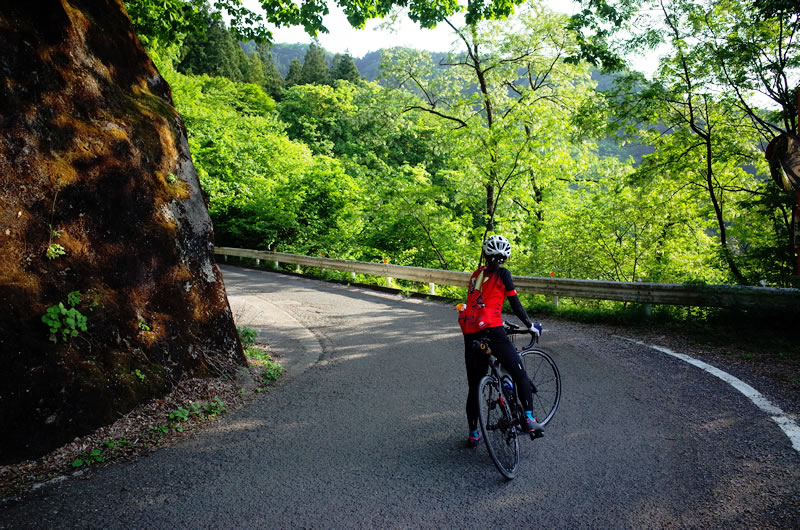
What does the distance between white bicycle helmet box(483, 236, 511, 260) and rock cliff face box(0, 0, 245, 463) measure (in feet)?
11.3

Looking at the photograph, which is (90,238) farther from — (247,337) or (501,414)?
(501,414)

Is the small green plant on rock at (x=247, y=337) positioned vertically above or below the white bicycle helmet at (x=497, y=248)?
below

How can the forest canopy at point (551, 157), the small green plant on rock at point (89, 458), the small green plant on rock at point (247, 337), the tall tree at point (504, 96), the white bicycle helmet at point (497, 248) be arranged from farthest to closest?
the tall tree at point (504, 96), the forest canopy at point (551, 157), the small green plant on rock at point (247, 337), the white bicycle helmet at point (497, 248), the small green plant on rock at point (89, 458)

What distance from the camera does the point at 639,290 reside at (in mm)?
9320

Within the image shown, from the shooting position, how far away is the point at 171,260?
207 inches

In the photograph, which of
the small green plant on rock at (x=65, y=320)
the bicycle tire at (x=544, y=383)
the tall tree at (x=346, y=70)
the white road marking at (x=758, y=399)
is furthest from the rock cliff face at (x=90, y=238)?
the tall tree at (x=346, y=70)

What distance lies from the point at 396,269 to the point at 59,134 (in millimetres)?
11027

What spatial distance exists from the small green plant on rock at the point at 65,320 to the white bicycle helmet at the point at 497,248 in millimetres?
3609

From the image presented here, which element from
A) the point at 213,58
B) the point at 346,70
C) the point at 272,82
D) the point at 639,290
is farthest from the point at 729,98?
the point at 272,82

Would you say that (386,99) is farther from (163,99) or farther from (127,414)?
(127,414)

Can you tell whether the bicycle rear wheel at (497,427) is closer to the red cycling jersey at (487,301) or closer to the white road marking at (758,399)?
the red cycling jersey at (487,301)

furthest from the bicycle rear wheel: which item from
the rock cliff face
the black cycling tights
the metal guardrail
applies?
the metal guardrail

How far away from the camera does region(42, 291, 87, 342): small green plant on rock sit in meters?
3.95

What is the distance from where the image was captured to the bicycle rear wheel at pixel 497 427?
3.54 m
